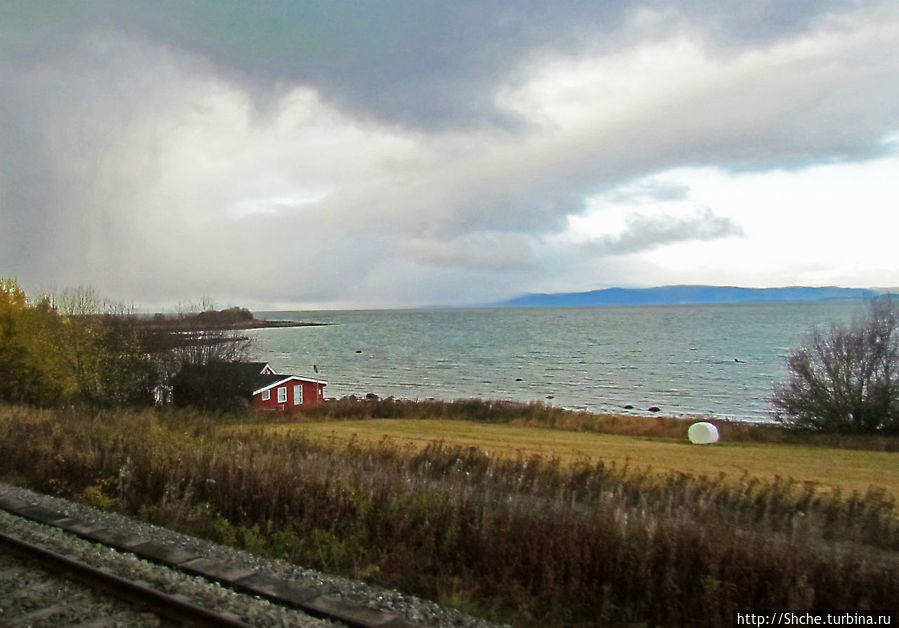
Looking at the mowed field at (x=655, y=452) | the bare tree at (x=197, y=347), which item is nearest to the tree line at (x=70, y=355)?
the bare tree at (x=197, y=347)

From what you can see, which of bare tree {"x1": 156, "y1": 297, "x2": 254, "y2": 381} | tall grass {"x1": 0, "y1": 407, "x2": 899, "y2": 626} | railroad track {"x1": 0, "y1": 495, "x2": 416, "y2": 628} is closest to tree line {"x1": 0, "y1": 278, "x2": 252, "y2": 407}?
bare tree {"x1": 156, "y1": 297, "x2": 254, "y2": 381}

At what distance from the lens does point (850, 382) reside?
113ft

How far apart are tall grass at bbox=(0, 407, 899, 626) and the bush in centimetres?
2381

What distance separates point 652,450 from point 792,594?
2056cm

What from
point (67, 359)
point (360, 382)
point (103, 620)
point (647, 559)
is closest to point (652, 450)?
point (647, 559)

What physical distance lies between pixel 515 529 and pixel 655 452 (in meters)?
18.8

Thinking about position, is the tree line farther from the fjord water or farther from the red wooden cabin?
the fjord water

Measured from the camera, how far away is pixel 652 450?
26344 mm

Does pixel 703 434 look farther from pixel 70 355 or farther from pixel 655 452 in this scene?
pixel 70 355

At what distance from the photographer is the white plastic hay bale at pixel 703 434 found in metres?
30.1

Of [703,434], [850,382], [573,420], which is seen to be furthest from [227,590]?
[850,382]

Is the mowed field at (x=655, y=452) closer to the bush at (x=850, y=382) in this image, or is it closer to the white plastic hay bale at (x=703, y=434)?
the white plastic hay bale at (x=703, y=434)

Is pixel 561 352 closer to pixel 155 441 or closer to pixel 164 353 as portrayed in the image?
pixel 164 353

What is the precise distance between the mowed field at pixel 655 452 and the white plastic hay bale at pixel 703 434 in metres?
0.50
